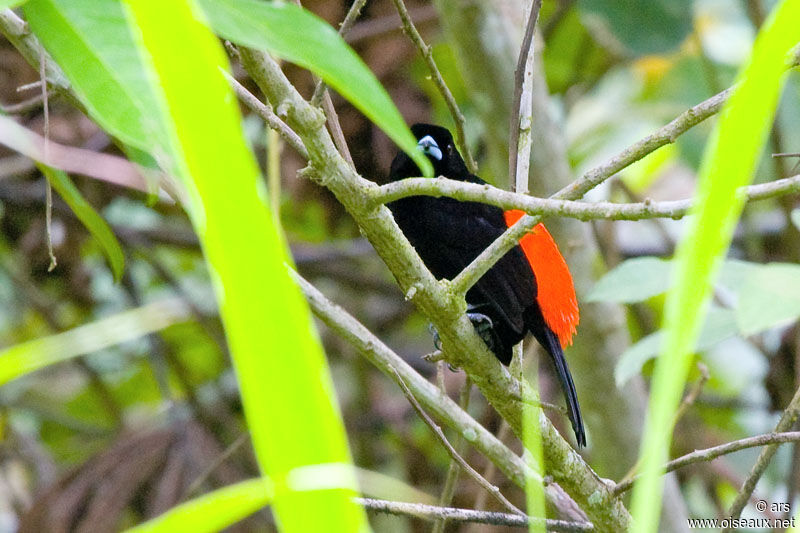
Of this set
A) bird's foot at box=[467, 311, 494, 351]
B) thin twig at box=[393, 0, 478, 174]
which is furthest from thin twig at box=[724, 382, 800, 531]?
bird's foot at box=[467, 311, 494, 351]

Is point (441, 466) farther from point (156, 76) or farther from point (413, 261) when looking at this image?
point (156, 76)

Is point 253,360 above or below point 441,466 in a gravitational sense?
below

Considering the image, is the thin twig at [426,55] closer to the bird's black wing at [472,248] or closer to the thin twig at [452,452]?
the thin twig at [452,452]

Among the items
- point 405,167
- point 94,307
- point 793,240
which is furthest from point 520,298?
point 94,307

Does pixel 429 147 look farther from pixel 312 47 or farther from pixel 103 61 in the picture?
pixel 312 47

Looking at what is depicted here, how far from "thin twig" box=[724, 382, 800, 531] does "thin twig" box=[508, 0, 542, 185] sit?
594 millimetres

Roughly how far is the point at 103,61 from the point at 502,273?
173 centimetres

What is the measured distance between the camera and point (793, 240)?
11.3ft

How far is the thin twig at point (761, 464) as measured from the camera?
58.1 inches

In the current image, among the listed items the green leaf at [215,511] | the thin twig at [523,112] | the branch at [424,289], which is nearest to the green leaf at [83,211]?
the branch at [424,289]

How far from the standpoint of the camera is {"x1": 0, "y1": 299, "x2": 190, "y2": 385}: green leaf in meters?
0.57

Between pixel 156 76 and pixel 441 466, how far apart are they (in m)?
3.79

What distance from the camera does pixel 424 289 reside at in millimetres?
1339

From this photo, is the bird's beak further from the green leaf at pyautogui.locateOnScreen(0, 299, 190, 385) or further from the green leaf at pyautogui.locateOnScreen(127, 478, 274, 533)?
the green leaf at pyautogui.locateOnScreen(127, 478, 274, 533)
